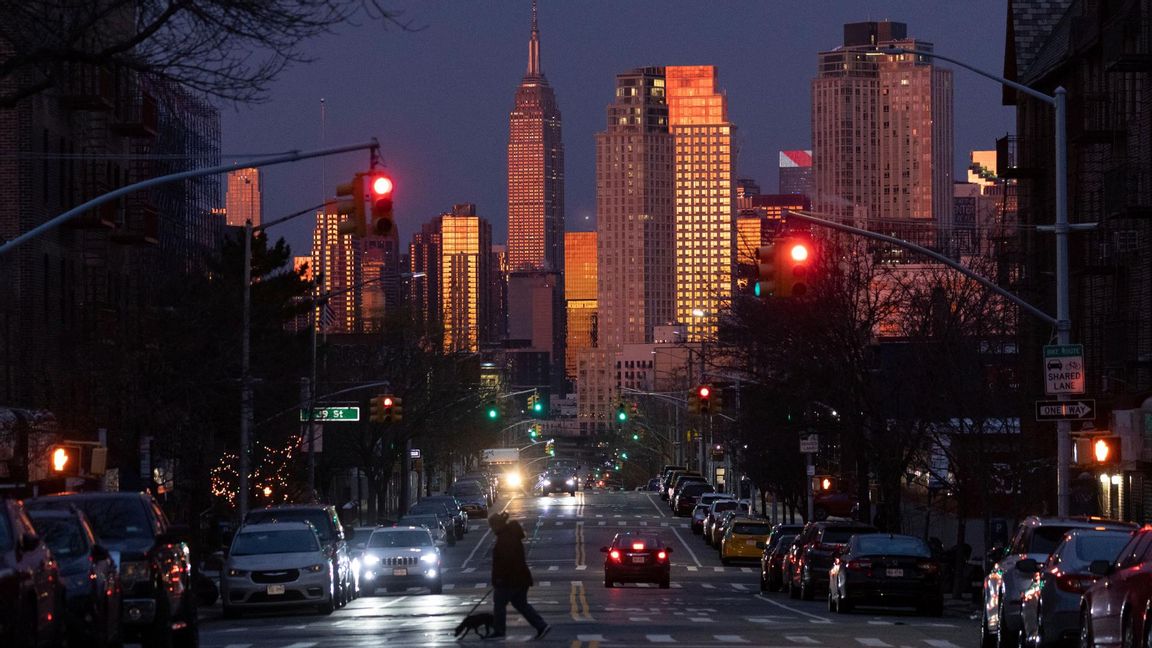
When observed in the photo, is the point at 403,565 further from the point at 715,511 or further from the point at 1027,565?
the point at 715,511

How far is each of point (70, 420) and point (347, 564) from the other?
8.86 meters

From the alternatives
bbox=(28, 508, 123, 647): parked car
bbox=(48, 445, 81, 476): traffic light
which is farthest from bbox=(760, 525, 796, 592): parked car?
bbox=(28, 508, 123, 647): parked car

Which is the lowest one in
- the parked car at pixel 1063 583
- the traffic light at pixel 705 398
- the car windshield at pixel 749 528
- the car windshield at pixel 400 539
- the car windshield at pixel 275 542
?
the car windshield at pixel 749 528

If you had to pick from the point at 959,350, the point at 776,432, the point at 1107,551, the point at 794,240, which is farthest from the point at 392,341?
the point at 1107,551

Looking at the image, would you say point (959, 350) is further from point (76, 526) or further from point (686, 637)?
point (76, 526)

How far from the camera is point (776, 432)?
62.3 meters

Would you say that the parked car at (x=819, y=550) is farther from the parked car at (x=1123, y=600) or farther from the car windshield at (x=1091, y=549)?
the parked car at (x=1123, y=600)

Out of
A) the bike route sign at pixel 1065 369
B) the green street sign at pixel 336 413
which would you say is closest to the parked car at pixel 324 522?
the bike route sign at pixel 1065 369

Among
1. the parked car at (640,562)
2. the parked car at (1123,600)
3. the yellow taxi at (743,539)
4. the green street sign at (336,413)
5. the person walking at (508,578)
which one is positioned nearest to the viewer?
the parked car at (1123,600)

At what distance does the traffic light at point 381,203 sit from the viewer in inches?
1035

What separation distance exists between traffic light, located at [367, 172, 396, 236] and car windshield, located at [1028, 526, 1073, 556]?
8702 millimetres

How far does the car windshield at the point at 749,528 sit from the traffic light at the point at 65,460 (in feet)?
100

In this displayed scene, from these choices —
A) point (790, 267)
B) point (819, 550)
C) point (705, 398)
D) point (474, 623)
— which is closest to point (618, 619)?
point (474, 623)

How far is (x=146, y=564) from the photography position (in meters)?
22.4
